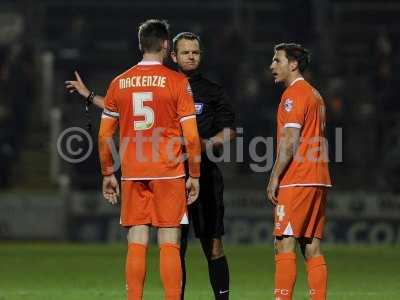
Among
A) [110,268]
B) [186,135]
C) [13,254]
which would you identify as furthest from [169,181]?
[13,254]

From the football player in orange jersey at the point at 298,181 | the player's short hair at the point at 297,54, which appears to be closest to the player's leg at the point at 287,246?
the football player in orange jersey at the point at 298,181

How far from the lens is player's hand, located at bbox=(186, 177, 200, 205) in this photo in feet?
25.7

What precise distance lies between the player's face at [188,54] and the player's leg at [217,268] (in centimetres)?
129

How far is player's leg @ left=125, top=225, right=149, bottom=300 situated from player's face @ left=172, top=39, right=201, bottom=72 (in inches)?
54.5

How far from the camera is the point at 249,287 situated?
10742mm

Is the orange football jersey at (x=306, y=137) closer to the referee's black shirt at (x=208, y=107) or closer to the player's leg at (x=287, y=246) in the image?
the player's leg at (x=287, y=246)

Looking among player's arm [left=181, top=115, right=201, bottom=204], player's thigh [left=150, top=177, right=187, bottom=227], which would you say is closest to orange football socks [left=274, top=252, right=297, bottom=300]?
player's thigh [left=150, top=177, right=187, bottom=227]

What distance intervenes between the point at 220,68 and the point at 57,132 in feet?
11.2

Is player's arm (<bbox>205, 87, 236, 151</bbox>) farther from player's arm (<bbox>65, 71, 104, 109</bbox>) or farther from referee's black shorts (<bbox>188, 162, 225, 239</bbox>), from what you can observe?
player's arm (<bbox>65, 71, 104, 109</bbox>)

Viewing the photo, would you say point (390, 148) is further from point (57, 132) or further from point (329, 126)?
point (57, 132)

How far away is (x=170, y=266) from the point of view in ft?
25.1

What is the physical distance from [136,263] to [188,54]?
5.56 ft

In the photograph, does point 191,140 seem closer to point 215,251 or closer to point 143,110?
point 143,110

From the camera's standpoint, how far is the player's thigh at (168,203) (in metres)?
7.75
